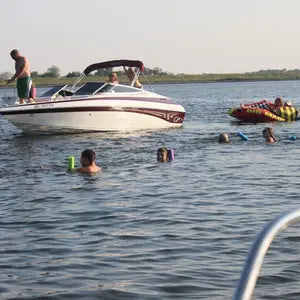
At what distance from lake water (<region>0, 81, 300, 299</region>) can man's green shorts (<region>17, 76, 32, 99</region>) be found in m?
3.33

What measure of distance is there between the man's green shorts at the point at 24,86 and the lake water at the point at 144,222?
3.33 meters

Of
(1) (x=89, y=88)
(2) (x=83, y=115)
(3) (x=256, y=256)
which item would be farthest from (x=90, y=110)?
(3) (x=256, y=256)

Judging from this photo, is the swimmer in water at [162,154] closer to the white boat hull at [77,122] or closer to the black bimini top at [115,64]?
the white boat hull at [77,122]

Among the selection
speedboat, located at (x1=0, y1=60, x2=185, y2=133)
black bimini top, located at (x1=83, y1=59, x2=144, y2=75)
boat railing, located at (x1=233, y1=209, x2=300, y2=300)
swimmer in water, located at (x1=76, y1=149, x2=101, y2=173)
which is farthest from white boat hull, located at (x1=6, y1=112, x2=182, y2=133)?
boat railing, located at (x1=233, y1=209, x2=300, y2=300)

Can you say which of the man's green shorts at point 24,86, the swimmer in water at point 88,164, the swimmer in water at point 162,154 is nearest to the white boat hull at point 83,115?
the man's green shorts at point 24,86

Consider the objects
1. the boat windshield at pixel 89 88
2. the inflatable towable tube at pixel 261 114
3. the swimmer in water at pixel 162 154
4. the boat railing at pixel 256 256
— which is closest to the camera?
the boat railing at pixel 256 256

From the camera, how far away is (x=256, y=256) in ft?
8.94

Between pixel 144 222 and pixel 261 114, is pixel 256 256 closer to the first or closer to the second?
pixel 144 222

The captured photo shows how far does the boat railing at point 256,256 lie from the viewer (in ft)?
8.86

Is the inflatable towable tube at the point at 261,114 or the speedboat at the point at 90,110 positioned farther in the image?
the inflatable towable tube at the point at 261,114

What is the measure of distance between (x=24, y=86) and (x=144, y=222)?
13.7 meters

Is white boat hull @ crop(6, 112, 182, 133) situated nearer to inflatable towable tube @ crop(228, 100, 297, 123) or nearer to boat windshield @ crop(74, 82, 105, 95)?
boat windshield @ crop(74, 82, 105, 95)

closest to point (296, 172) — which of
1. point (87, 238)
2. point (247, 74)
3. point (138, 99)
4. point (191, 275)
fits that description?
point (87, 238)

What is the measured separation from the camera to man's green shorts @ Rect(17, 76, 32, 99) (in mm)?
23031
